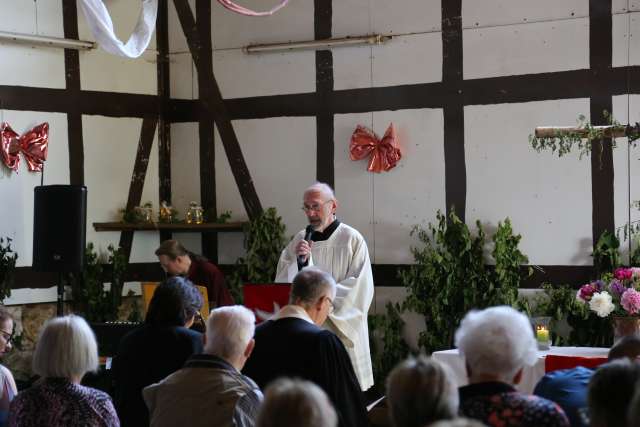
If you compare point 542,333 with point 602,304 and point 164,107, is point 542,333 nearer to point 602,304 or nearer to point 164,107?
point 602,304

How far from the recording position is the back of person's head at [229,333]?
352 cm

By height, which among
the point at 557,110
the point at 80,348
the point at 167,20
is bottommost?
the point at 80,348

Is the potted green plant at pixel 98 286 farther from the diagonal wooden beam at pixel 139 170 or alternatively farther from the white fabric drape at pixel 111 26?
the white fabric drape at pixel 111 26

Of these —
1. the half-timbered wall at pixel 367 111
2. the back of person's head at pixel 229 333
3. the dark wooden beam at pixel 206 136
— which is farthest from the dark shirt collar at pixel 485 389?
the dark wooden beam at pixel 206 136

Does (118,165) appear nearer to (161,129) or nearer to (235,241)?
(161,129)

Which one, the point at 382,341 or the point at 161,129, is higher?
the point at 161,129

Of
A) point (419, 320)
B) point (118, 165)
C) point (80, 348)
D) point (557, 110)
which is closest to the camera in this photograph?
point (80, 348)

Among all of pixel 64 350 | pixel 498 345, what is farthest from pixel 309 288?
pixel 498 345

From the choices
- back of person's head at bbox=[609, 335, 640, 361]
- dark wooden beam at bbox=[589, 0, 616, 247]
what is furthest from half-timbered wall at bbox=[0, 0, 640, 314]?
back of person's head at bbox=[609, 335, 640, 361]

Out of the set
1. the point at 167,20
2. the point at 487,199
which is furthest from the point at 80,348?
the point at 167,20

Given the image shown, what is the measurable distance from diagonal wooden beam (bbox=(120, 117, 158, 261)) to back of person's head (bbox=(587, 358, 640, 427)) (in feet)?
22.4

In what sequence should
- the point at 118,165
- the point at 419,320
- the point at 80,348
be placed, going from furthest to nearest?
the point at 118,165
the point at 419,320
the point at 80,348

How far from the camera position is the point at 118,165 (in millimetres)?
8805

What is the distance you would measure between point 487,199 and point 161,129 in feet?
10.5
